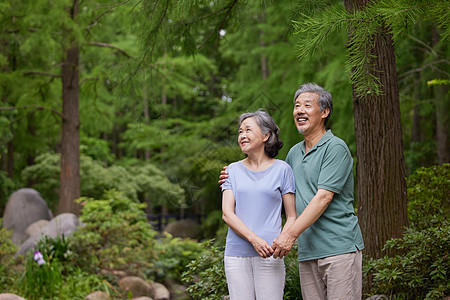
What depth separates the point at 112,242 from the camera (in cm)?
771

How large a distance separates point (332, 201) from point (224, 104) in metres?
14.7

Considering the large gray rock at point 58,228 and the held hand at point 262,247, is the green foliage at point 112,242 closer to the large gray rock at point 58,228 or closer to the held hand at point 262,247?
the large gray rock at point 58,228

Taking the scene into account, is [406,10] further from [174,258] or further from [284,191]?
[174,258]

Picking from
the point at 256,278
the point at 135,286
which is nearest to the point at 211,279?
the point at 256,278

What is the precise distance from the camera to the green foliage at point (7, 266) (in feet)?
21.0

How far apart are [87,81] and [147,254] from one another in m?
4.83

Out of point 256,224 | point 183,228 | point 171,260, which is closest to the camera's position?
point 256,224

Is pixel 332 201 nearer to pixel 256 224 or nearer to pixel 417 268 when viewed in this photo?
pixel 256 224

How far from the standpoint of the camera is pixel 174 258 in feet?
28.3

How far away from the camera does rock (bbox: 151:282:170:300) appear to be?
7.69 meters

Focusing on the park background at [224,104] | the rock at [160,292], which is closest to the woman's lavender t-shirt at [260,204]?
the park background at [224,104]

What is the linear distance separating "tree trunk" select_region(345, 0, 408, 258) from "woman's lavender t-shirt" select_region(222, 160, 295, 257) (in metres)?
1.49

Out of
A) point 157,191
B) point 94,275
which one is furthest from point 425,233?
point 157,191

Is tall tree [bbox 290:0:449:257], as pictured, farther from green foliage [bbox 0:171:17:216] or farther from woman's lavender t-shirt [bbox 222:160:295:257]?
green foliage [bbox 0:171:17:216]
